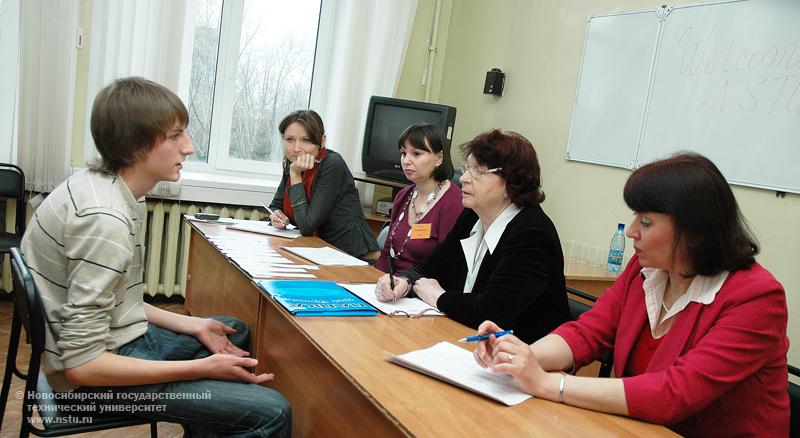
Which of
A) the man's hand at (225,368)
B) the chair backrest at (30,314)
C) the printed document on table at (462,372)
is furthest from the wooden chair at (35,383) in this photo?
the printed document on table at (462,372)

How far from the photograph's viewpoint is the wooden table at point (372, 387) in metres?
1.17

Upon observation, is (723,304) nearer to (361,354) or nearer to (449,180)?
(361,354)

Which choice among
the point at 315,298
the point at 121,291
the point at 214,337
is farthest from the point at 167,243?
the point at 121,291

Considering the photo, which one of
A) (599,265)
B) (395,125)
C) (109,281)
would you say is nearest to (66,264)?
(109,281)

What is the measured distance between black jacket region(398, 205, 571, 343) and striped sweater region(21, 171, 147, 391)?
3.11 ft

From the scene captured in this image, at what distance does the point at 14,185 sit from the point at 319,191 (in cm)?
187

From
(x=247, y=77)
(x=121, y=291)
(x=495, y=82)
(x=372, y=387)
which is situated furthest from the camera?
(x=247, y=77)

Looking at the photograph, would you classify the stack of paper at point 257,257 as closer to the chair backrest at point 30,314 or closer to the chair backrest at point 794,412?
the chair backrest at point 30,314

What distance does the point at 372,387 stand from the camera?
4.16ft

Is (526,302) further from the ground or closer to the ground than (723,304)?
closer to the ground

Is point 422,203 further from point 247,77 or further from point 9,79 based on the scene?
point 9,79

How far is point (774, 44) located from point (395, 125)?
2425 millimetres

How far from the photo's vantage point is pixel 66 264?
1.43m

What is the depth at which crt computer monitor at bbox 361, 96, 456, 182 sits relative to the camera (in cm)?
439
